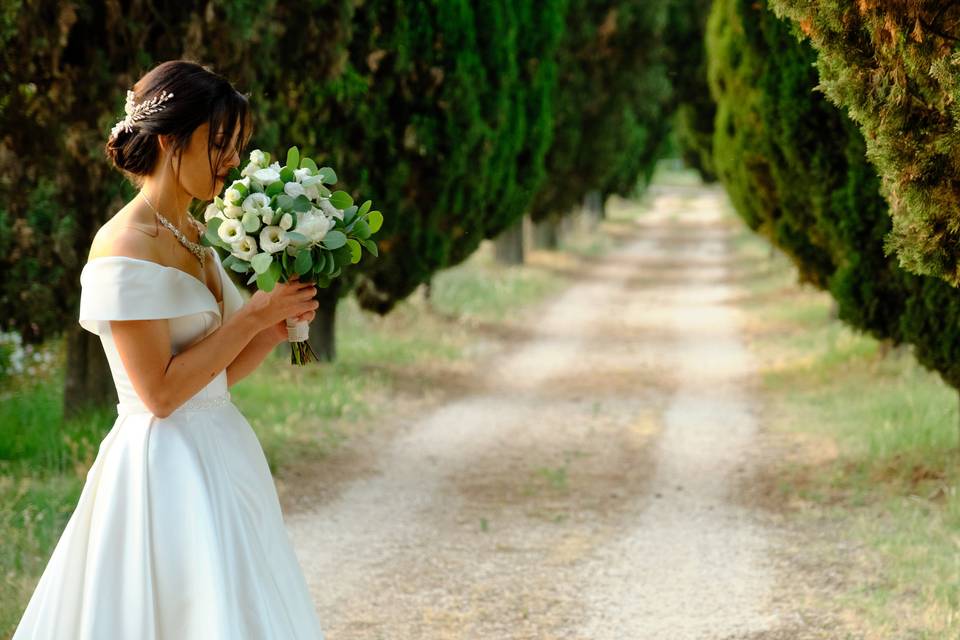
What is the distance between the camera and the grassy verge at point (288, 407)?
19.1ft

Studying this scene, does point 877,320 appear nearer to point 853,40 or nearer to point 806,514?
point 806,514

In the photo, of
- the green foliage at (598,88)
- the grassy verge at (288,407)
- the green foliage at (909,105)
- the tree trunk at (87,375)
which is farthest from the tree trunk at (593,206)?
the green foliage at (909,105)

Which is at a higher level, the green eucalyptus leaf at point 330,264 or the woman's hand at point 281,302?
the green eucalyptus leaf at point 330,264

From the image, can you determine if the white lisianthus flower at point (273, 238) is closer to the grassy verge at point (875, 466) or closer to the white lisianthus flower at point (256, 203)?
the white lisianthus flower at point (256, 203)

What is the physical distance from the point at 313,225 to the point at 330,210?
0.43ft

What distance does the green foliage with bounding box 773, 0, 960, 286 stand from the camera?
4391 millimetres

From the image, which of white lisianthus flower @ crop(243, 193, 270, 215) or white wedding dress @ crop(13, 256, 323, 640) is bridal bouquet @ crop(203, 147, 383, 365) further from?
white wedding dress @ crop(13, 256, 323, 640)

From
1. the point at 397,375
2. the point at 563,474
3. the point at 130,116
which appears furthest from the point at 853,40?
the point at 397,375

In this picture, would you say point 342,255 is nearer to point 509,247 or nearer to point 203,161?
point 203,161

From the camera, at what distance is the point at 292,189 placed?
2.98m

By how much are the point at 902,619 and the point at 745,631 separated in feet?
2.28

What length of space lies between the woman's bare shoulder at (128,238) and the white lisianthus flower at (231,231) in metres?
0.16

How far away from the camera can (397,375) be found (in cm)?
1142

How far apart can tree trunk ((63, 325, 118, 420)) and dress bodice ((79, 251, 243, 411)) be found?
5.08 m
